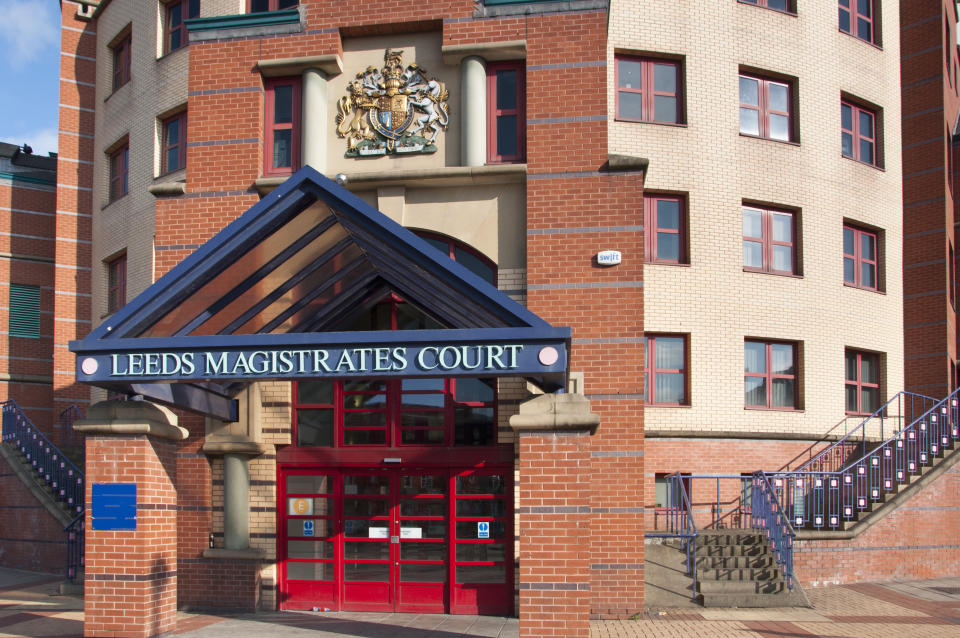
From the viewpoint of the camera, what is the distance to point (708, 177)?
55.9ft

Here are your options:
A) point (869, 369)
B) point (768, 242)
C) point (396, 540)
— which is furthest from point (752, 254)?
point (396, 540)

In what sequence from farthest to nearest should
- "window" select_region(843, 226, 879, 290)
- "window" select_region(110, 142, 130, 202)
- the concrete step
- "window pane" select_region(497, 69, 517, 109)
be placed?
"window" select_region(110, 142, 130, 202), "window" select_region(843, 226, 879, 290), the concrete step, "window pane" select_region(497, 69, 517, 109)

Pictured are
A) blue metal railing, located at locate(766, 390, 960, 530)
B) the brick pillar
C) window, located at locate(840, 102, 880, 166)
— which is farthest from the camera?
window, located at locate(840, 102, 880, 166)

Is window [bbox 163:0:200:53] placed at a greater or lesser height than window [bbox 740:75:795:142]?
greater

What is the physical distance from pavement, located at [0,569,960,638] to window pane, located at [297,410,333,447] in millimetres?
2346

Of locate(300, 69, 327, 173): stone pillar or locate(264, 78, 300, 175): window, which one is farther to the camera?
locate(264, 78, 300, 175): window

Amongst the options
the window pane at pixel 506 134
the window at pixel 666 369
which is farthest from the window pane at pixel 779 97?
the window pane at pixel 506 134

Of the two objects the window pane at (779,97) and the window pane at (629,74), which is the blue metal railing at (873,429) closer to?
the window pane at (779,97)

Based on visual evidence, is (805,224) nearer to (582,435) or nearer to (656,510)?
(656,510)

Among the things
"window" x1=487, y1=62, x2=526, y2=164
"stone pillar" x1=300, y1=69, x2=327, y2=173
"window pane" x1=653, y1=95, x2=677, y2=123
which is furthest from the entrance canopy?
"window pane" x1=653, y1=95, x2=677, y2=123

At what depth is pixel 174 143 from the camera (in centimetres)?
1803

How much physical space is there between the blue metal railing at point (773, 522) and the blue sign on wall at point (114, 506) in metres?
8.81

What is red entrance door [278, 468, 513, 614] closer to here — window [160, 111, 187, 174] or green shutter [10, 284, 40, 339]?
window [160, 111, 187, 174]

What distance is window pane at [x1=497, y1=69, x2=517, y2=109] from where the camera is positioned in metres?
13.1
